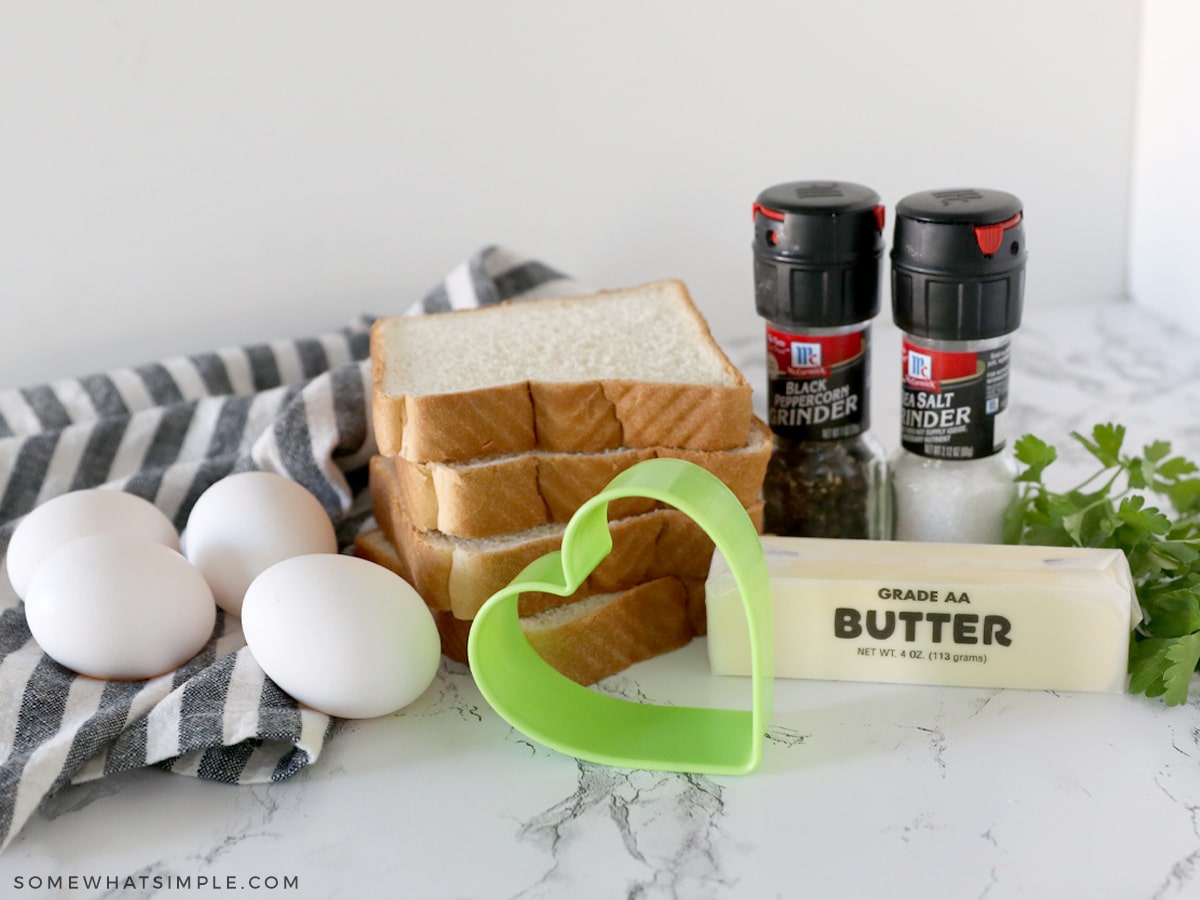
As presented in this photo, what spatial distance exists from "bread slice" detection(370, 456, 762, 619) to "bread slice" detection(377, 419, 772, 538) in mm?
13

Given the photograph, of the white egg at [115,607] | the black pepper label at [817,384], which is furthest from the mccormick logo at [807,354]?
the white egg at [115,607]

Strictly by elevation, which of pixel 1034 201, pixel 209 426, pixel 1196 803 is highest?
pixel 1034 201

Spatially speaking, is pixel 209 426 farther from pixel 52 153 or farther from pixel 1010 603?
pixel 1010 603

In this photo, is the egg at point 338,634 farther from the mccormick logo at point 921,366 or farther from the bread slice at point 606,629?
the mccormick logo at point 921,366

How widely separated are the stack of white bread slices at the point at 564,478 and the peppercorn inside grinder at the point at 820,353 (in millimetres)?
57

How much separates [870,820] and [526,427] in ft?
1.38

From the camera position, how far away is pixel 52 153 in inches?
55.4

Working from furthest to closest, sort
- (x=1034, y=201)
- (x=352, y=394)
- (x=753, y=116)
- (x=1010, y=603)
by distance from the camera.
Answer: (x=1034, y=201), (x=753, y=116), (x=352, y=394), (x=1010, y=603)

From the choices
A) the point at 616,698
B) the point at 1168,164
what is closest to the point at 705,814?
the point at 616,698

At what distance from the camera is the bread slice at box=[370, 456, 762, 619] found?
104 centimetres

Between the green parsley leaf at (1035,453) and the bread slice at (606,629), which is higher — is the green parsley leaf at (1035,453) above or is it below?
above

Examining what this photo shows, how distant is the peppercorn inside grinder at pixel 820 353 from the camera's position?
105 centimetres

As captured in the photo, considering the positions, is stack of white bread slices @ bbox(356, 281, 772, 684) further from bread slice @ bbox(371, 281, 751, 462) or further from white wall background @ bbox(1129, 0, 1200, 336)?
white wall background @ bbox(1129, 0, 1200, 336)

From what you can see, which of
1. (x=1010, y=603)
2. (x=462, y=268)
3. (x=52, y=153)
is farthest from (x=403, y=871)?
(x=52, y=153)
